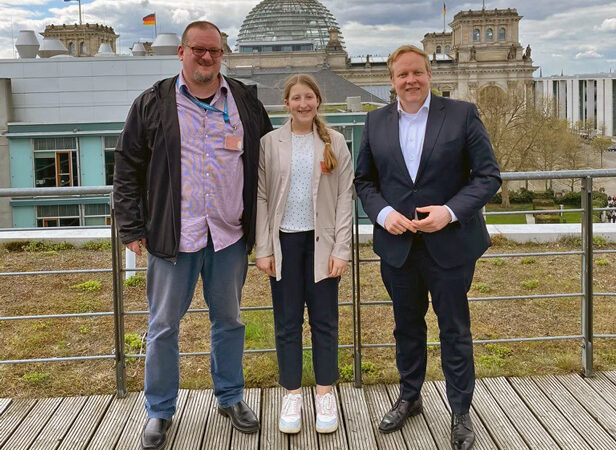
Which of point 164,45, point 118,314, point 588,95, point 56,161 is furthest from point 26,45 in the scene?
point 588,95

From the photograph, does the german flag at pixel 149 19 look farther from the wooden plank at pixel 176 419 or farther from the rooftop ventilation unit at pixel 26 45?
the wooden plank at pixel 176 419

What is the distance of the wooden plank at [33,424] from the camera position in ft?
13.4

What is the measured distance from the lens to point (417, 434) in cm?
411

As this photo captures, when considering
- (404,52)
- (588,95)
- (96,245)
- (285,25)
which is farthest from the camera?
(588,95)

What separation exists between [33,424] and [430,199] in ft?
9.36

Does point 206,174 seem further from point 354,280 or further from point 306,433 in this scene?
point 306,433

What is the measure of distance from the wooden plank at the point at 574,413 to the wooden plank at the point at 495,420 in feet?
1.25

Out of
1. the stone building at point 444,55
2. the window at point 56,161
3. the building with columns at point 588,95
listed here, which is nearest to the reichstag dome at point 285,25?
the stone building at point 444,55

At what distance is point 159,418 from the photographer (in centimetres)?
406

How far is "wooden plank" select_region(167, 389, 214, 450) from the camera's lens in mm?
4081

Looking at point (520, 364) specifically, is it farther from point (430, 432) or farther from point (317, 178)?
point (317, 178)

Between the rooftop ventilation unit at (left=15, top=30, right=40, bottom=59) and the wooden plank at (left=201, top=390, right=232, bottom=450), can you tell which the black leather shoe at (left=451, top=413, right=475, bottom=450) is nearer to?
the wooden plank at (left=201, top=390, right=232, bottom=450)

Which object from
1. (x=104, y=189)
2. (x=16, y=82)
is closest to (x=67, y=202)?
(x=16, y=82)

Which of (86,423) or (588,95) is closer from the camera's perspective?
(86,423)
